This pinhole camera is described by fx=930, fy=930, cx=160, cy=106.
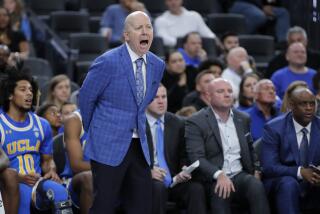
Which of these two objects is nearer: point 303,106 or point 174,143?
point 303,106

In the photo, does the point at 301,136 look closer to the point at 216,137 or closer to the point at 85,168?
the point at 216,137

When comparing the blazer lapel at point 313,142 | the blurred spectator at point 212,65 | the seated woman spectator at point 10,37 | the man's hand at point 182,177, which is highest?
the seated woman spectator at point 10,37

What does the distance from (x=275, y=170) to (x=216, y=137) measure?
566 millimetres

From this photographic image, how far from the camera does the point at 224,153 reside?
7.82 m

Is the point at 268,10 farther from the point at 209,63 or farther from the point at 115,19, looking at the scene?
the point at 209,63

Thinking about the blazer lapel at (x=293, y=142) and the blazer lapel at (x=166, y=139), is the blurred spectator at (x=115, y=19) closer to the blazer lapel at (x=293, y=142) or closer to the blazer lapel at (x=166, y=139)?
the blazer lapel at (x=166, y=139)

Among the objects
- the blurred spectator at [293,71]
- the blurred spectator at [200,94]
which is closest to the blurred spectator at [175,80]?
the blurred spectator at [200,94]

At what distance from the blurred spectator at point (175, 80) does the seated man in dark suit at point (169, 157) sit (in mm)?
2068

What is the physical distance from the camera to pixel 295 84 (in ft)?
27.5

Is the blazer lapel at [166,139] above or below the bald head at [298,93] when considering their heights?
below

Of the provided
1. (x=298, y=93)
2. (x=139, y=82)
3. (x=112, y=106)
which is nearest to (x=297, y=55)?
(x=298, y=93)

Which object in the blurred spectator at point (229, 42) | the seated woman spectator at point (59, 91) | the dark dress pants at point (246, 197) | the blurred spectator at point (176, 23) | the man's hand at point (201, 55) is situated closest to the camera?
the dark dress pants at point (246, 197)

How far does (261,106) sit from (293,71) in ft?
4.68

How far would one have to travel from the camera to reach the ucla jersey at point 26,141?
7.46 meters
